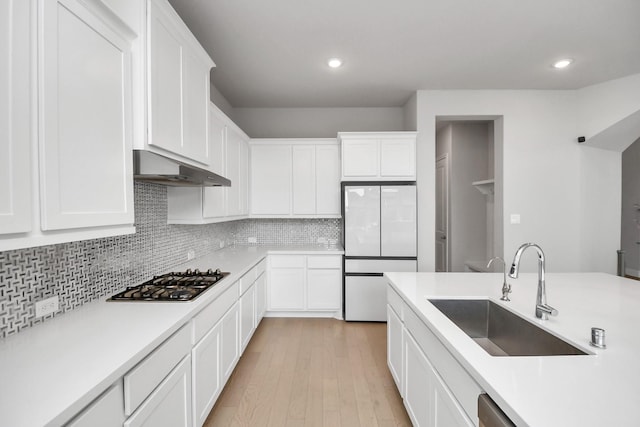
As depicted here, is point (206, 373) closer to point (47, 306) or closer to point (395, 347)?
point (47, 306)

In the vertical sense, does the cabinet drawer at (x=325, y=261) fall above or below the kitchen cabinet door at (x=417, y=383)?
above

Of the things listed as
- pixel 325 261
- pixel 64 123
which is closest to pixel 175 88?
pixel 64 123

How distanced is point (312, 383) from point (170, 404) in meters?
1.31

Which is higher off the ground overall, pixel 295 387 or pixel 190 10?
pixel 190 10

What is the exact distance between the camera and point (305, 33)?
97.1 inches

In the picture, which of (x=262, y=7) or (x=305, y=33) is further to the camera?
(x=305, y=33)

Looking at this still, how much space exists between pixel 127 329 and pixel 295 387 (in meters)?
1.52

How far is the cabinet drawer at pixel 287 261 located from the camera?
378 cm

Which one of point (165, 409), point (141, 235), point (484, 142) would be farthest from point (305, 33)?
point (484, 142)

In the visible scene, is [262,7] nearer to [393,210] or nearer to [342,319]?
[393,210]

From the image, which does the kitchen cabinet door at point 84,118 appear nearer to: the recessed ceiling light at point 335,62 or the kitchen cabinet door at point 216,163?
the kitchen cabinet door at point 216,163

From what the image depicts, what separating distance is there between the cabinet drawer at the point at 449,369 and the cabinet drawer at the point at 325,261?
203 centimetres

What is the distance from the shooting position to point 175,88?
71.6 inches

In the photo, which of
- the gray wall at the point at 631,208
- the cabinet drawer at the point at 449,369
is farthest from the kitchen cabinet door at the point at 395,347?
the gray wall at the point at 631,208
